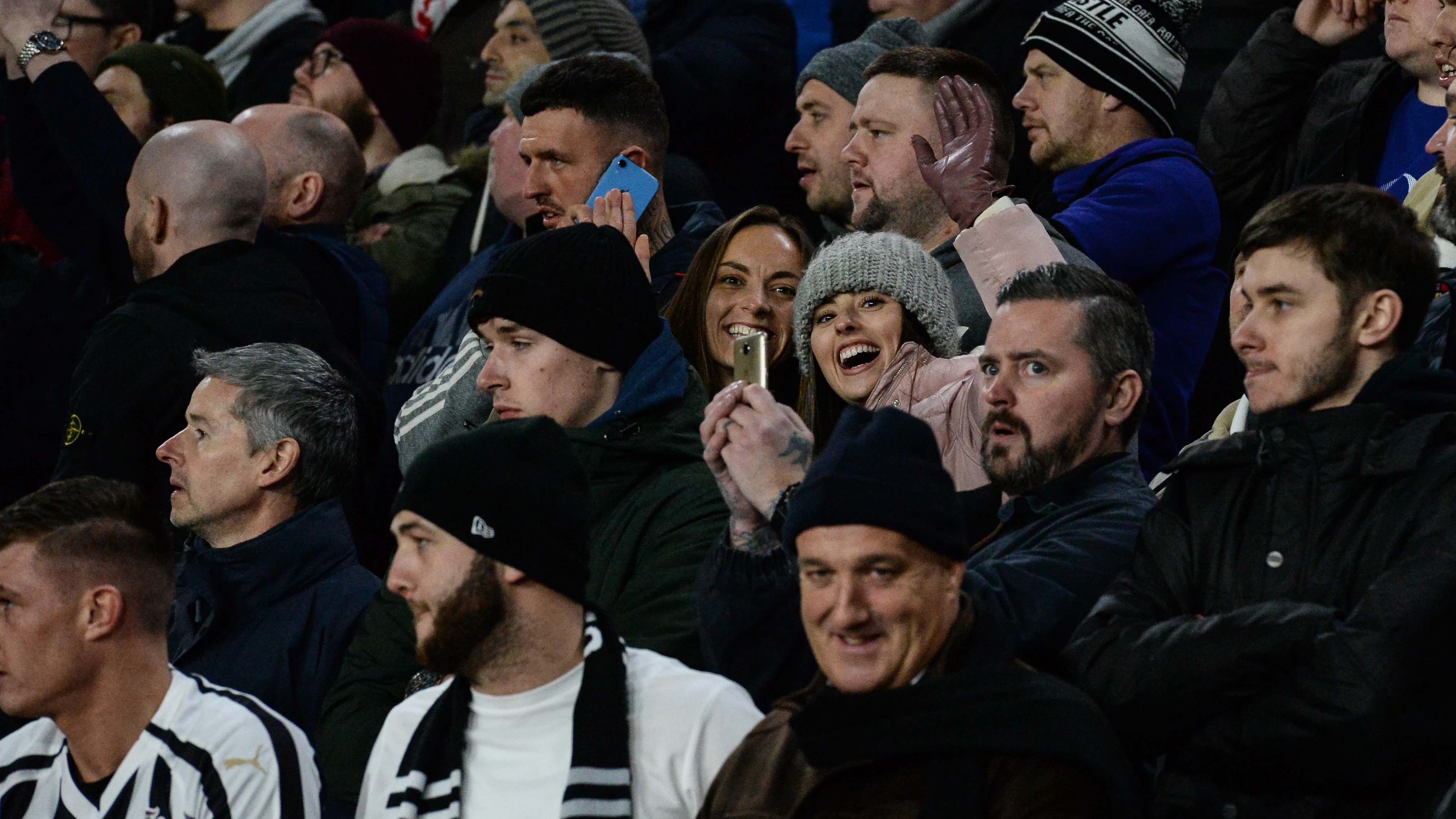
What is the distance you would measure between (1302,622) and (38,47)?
5014mm

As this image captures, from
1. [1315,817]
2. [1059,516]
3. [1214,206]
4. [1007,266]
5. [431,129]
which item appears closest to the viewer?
[1315,817]

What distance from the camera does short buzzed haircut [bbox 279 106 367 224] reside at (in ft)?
22.9

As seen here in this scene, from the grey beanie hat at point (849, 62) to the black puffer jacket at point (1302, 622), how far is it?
3269 millimetres

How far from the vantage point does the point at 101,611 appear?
4305 mm

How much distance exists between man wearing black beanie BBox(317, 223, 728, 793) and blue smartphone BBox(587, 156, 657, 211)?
102 centimetres

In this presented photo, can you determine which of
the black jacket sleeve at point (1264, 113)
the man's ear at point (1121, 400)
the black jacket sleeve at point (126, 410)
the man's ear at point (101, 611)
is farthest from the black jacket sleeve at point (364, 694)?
the black jacket sleeve at point (1264, 113)

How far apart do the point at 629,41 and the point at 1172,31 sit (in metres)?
2.34

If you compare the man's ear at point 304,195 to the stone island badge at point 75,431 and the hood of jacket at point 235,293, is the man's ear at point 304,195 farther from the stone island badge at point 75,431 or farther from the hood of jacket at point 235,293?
the stone island badge at point 75,431

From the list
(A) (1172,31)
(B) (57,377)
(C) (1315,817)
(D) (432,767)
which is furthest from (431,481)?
(B) (57,377)

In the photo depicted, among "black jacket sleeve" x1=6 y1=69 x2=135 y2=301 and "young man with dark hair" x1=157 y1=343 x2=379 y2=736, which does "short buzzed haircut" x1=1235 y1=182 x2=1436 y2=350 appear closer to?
"young man with dark hair" x1=157 y1=343 x2=379 y2=736

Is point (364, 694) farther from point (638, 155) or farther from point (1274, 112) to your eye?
point (1274, 112)

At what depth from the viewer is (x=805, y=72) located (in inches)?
263

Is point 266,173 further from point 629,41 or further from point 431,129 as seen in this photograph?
point 431,129

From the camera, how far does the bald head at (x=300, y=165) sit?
22.8 ft
